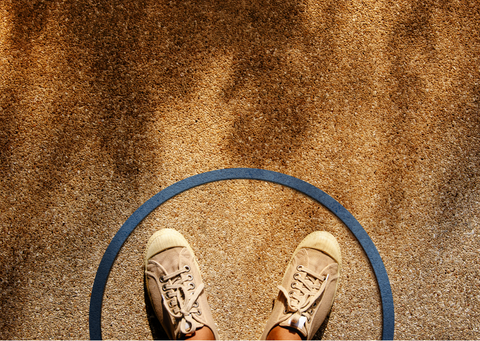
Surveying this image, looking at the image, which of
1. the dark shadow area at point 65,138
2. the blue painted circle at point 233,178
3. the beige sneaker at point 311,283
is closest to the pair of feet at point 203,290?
the beige sneaker at point 311,283

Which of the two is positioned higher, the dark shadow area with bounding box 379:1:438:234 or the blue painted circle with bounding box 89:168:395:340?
the dark shadow area with bounding box 379:1:438:234

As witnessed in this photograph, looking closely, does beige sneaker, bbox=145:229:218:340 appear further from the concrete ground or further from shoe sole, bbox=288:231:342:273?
shoe sole, bbox=288:231:342:273

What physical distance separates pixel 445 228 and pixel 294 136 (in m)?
0.97

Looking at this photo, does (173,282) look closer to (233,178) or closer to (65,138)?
(233,178)

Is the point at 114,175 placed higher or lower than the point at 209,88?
lower

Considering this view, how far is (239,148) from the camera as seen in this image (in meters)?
1.52

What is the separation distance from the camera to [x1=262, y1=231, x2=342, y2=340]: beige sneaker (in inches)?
55.6

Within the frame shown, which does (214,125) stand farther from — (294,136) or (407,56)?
(407,56)

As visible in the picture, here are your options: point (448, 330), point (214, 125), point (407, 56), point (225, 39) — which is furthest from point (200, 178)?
point (448, 330)

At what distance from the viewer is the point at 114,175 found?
150cm

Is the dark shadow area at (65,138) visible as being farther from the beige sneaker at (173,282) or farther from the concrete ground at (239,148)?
the beige sneaker at (173,282)

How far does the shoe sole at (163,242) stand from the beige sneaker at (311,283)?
21.4 inches

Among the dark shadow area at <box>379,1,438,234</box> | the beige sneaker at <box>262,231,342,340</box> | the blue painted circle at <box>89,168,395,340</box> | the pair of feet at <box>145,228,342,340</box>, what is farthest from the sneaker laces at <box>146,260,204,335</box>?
the dark shadow area at <box>379,1,438,234</box>

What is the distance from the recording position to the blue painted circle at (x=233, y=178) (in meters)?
1.46
